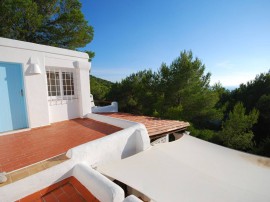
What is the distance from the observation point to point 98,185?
12.4 feet

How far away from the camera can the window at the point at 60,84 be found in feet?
32.3

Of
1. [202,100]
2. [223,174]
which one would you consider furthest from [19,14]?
[202,100]

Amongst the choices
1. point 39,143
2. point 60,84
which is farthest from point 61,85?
point 39,143

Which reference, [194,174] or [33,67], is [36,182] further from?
[33,67]

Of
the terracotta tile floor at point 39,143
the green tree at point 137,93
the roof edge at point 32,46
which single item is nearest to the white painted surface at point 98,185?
the terracotta tile floor at point 39,143

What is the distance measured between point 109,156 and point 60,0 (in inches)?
856

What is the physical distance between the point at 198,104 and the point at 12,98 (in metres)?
20.9

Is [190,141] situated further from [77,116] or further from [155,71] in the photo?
[155,71]

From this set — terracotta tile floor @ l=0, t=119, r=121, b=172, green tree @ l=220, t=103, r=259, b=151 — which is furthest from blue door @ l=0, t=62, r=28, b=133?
green tree @ l=220, t=103, r=259, b=151

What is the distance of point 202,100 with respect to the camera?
21.5 meters

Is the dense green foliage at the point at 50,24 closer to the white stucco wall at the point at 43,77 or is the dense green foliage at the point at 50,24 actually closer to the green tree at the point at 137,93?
the white stucco wall at the point at 43,77

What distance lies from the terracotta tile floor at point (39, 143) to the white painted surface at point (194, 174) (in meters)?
1.96

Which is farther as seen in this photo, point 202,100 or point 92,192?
point 202,100

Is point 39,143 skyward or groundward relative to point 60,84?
groundward
